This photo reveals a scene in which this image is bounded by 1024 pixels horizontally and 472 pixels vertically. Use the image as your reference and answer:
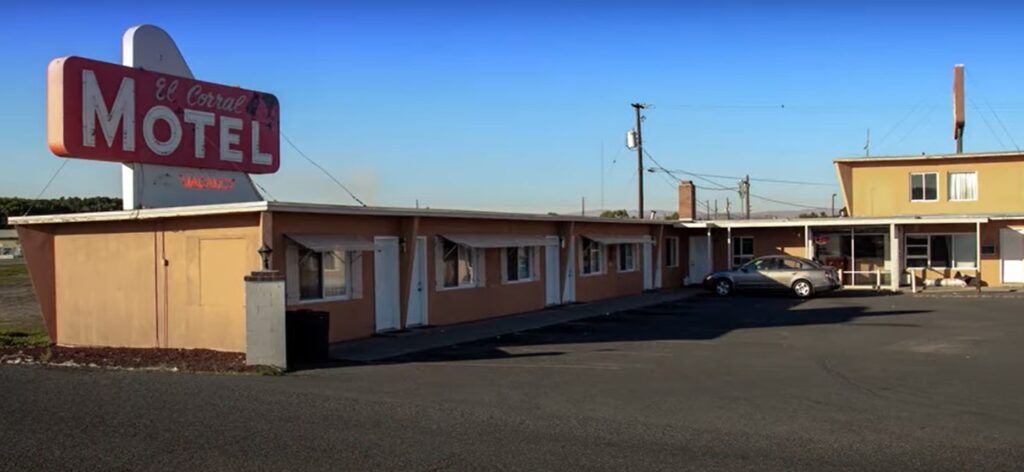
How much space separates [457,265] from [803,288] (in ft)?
44.6

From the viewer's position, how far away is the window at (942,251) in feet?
103

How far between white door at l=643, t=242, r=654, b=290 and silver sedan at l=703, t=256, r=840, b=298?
2.30m

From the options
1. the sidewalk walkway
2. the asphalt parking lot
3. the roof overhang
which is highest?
the roof overhang

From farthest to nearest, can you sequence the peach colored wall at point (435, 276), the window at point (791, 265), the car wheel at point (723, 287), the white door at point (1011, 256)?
1. the white door at point (1011, 256)
2. the car wheel at point (723, 287)
3. the window at point (791, 265)
4. the peach colored wall at point (435, 276)

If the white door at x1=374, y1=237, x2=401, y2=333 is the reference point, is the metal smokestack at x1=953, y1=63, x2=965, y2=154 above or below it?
above

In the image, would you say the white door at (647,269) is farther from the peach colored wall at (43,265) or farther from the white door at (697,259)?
the peach colored wall at (43,265)

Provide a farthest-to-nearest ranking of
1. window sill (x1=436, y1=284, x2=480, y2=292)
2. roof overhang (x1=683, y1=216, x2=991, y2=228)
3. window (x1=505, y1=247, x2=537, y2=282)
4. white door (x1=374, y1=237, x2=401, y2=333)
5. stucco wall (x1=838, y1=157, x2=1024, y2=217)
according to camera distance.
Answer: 1. stucco wall (x1=838, y1=157, x2=1024, y2=217)
2. roof overhang (x1=683, y1=216, x2=991, y2=228)
3. window (x1=505, y1=247, x2=537, y2=282)
4. window sill (x1=436, y1=284, x2=480, y2=292)
5. white door (x1=374, y1=237, x2=401, y2=333)

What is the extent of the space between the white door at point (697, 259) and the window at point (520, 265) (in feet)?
46.0

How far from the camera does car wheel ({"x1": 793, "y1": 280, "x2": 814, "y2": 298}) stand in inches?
1113

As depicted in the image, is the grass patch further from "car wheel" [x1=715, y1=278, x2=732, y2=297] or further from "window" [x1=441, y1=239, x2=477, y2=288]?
"car wheel" [x1=715, y1=278, x2=732, y2=297]

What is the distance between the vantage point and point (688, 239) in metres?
35.8

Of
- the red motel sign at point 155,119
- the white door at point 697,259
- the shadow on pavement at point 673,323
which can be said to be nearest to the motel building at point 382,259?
the red motel sign at point 155,119

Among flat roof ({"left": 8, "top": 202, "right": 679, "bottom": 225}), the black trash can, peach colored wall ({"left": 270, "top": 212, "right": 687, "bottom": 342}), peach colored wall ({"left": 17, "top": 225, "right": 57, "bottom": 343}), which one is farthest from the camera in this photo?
peach colored wall ({"left": 17, "top": 225, "right": 57, "bottom": 343})

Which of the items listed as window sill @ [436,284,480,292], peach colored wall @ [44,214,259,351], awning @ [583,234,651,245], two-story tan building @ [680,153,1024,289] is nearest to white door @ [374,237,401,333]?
window sill @ [436,284,480,292]
